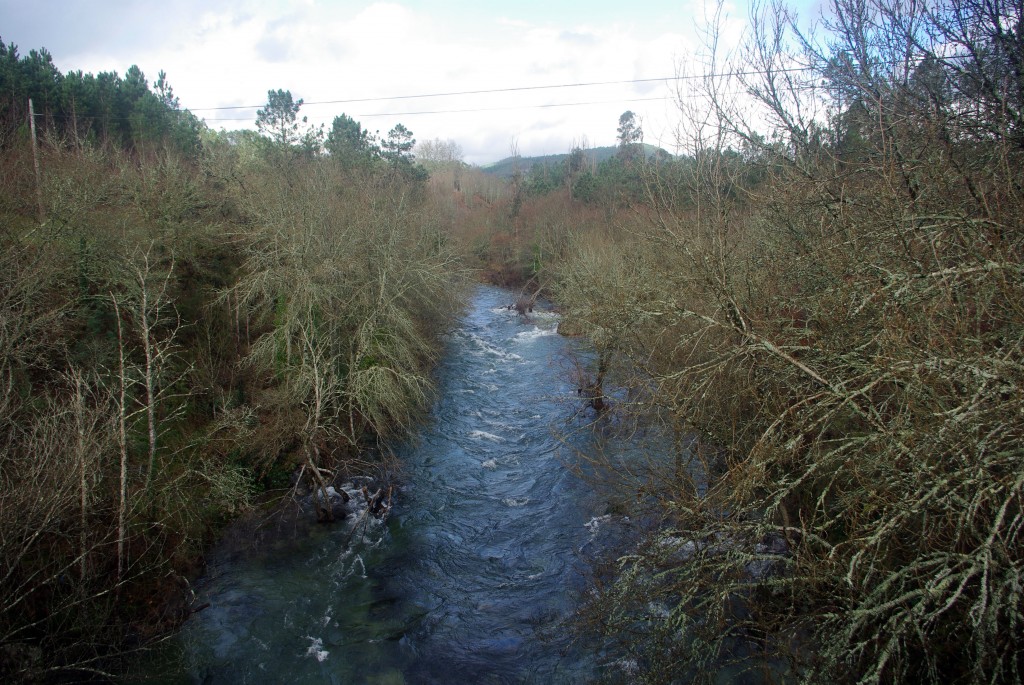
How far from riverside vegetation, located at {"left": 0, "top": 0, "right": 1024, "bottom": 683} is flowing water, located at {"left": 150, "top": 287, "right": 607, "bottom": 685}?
1.11m

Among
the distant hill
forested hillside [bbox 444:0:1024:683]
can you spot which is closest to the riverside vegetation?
forested hillside [bbox 444:0:1024:683]

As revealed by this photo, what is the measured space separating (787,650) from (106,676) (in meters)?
8.76

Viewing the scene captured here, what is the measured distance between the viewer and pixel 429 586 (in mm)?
10883

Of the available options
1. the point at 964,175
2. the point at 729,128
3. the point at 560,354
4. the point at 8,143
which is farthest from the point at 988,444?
the point at 8,143

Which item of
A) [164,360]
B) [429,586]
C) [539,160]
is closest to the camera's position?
[429,586]

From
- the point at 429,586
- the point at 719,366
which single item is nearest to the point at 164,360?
the point at 429,586

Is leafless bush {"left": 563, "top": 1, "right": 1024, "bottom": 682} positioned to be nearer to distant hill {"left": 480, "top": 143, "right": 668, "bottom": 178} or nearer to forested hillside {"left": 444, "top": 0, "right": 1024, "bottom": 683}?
forested hillside {"left": 444, "top": 0, "right": 1024, "bottom": 683}

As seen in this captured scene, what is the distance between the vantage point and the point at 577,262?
773 inches

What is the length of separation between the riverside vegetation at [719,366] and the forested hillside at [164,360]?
0.10 m

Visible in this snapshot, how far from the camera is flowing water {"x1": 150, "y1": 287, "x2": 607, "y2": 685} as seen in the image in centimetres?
895

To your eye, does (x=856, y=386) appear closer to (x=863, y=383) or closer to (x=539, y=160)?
(x=863, y=383)

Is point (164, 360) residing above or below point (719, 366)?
below

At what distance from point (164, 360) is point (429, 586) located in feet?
20.4

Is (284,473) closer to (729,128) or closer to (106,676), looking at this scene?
(106,676)
